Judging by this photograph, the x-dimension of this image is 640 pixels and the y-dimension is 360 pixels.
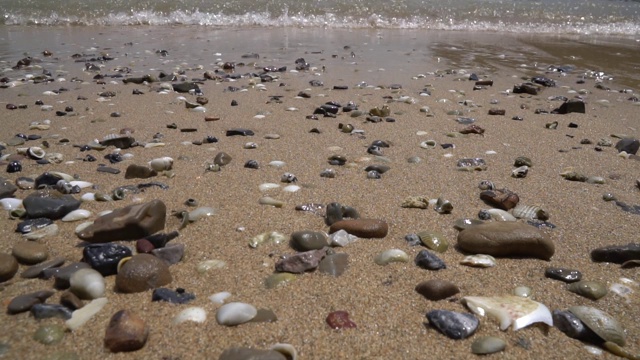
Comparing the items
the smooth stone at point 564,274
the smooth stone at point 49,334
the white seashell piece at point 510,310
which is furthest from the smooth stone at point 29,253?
the smooth stone at point 564,274

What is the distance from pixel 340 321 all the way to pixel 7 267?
1358 millimetres

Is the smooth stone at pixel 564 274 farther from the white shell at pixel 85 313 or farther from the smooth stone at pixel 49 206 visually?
the smooth stone at pixel 49 206

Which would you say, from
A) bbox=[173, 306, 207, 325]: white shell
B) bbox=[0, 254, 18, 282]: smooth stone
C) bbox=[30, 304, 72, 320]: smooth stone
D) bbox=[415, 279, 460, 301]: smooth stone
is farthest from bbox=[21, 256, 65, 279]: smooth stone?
bbox=[415, 279, 460, 301]: smooth stone

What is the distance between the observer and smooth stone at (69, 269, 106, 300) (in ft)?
5.86

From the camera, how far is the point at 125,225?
218cm

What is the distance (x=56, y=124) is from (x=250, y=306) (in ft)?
11.2

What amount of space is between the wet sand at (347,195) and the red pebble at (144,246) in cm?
16

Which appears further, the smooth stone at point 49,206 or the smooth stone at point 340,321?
the smooth stone at point 49,206

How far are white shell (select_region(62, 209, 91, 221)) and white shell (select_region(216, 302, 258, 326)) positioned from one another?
1149mm

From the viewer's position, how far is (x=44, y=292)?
5.81 ft

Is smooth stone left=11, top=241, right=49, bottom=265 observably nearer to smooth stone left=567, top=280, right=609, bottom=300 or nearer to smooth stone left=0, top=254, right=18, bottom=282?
smooth stone left=0, top=254, right=18, bottom=282

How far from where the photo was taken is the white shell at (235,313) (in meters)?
1.69

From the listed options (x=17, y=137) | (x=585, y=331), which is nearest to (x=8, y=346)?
(x=585, y=331)

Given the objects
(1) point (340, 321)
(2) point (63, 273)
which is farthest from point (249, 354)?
(2) point (63, 273)
